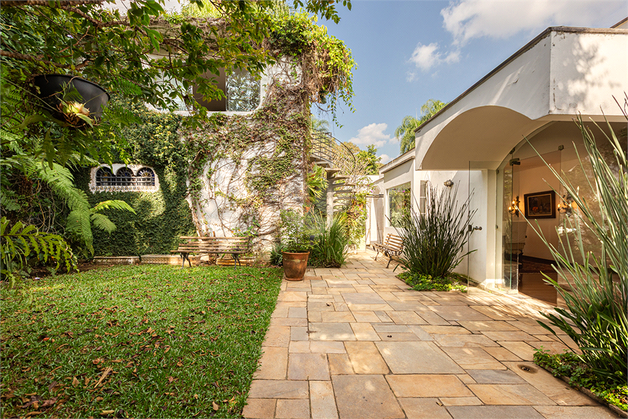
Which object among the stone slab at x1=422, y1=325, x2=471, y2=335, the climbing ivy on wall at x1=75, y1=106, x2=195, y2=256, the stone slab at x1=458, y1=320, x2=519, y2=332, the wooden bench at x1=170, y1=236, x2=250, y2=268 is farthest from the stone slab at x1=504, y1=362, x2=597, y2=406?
the climbing ivy on wall at x1=75, y1=106, x2=195, y2=256

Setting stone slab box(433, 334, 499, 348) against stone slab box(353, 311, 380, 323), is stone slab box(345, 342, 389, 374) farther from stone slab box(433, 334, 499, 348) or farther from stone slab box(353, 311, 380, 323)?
stone slab box(433, 334, 499, 348)

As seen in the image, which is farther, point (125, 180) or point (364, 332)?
point (125, 180)

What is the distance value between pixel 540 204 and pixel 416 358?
8275mm

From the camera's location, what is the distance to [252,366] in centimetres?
219

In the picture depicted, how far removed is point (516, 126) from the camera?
395 cm

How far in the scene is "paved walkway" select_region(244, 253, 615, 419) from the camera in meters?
1.78

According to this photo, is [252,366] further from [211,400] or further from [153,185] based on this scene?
[153,185]

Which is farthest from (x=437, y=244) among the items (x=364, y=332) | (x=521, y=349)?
(x=364, y=332)

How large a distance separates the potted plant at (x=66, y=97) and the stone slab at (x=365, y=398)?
227 cm

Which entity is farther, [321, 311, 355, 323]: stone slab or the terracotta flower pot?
the terracotta flower pot

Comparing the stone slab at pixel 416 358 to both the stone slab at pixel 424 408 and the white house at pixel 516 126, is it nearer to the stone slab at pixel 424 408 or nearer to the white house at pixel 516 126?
the stone slab at pixel 424 408

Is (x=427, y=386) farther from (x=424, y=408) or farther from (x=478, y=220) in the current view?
(x=478, y=220)

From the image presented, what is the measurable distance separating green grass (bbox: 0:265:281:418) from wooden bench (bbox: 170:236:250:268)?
157cm

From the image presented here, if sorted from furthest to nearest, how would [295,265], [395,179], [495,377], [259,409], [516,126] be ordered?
1. [395,179]
2. [295,265]
3. [516,126]
4. [495,377]
5. [259,409]
